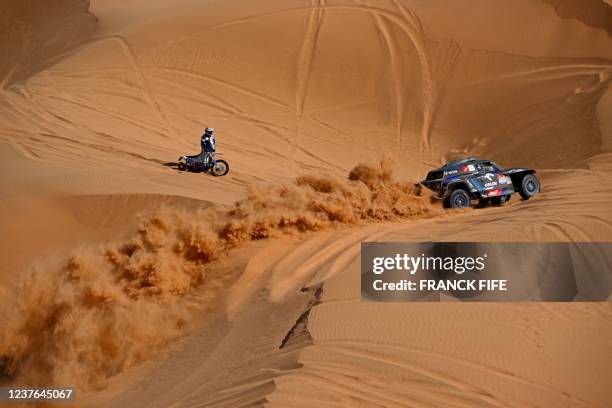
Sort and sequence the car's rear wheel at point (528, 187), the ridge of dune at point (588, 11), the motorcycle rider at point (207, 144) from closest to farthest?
1. the car's rear wheel at point (528, 187)
2. the motorcycle rider at point (207, 144)
3. the ridge of dune at point (588, 11)

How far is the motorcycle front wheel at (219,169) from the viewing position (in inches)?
648

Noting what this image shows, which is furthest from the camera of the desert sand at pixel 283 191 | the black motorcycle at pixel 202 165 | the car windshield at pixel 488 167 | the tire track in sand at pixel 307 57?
the tire track in sand at pixel 307 57

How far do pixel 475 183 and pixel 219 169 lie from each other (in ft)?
20.4

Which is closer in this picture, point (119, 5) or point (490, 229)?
point (490, 229)

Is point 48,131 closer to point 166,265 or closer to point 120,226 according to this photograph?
point 120,226

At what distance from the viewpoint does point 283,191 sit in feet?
36.9

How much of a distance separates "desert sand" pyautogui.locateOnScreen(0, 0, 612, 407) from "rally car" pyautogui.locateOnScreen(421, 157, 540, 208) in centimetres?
43

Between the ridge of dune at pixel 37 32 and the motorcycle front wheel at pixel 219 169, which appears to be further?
the ridge of dune at pixel 37 32

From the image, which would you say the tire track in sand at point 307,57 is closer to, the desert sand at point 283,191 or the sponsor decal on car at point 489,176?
the desert sand at point 283,191

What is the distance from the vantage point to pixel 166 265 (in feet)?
31.7

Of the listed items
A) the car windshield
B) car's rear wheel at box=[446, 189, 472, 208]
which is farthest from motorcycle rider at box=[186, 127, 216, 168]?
the car windshield

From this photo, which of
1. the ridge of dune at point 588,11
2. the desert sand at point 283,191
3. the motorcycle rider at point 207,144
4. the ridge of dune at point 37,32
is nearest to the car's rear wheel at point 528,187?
the desert sand at point 283,191

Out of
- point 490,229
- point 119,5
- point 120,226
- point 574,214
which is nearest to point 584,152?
point 574,214

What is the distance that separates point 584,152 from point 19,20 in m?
23.4
